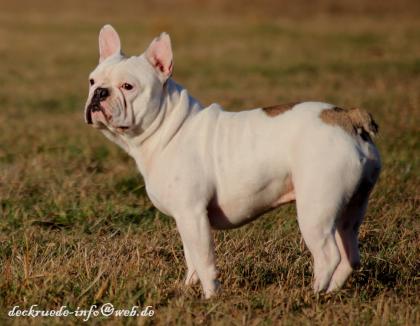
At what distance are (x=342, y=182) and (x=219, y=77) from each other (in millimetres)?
14089

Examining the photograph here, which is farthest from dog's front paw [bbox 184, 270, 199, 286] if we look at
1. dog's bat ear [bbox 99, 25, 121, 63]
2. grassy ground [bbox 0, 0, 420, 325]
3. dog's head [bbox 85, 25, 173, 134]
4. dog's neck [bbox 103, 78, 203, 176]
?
dog's bat ear [bbox 99, 25, 121, 63]

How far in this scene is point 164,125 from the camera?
16.5ft

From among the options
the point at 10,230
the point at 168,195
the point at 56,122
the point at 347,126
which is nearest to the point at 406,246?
the point at 347,126

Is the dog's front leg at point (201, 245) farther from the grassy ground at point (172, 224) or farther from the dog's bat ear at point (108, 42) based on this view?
the dog's bat ear at point (108, 42)

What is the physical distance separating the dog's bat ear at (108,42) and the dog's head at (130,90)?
314mm

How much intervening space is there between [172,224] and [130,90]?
2106 mm

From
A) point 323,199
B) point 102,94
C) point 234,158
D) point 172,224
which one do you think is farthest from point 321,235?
point 172,224

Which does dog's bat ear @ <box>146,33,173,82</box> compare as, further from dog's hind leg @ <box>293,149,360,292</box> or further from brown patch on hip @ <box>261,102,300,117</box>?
dog's hind leg @ <box>293,149,360,292</box>

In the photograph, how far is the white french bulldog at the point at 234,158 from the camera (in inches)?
181

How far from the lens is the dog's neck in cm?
501

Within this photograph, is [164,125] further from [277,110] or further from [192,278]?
[192,278]

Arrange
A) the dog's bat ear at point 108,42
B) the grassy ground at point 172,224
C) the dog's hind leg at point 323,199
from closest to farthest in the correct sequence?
the dog's hind leg at point 323,199
the grassy ground at point 172,224
the dog's bat ear at point 108,42

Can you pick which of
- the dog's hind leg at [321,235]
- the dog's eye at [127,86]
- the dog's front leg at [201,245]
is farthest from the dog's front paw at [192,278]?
the dog's eye at [127,86]

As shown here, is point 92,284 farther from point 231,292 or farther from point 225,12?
point 225,12
